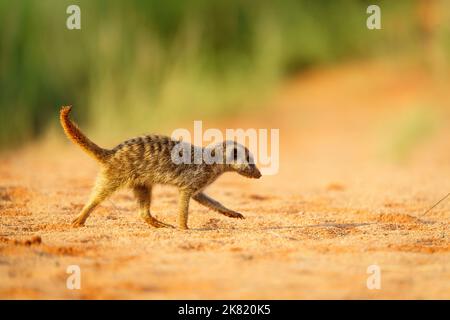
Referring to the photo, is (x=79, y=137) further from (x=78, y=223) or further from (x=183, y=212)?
(x=183, y=212)

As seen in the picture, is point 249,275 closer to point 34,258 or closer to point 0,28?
point 34,258

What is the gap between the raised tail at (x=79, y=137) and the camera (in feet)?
18.3

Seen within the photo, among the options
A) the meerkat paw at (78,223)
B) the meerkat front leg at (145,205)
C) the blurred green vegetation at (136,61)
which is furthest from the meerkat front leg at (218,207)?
the blurred green vegetation at (136,61)

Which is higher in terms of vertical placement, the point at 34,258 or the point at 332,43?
the point at 332,43

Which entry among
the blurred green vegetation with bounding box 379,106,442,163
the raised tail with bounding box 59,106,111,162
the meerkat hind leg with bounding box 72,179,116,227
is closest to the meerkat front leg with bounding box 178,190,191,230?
the meerkat hind leg with bounding box 72,179,116,227

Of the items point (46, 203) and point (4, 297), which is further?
point (46, 203)

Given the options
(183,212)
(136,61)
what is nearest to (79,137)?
(183,212)

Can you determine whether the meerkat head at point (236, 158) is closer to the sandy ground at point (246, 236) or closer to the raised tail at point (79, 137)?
the sandy ground at point (246, 236)

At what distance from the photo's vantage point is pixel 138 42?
40.2 feet

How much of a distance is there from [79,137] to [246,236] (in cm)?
144

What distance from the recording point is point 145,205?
584 cm

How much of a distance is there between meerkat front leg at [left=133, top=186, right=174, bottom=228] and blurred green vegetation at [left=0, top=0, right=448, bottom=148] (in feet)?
17.9

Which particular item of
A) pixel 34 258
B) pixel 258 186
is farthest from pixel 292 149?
pixel 34 258

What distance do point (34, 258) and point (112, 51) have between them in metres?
7.70
